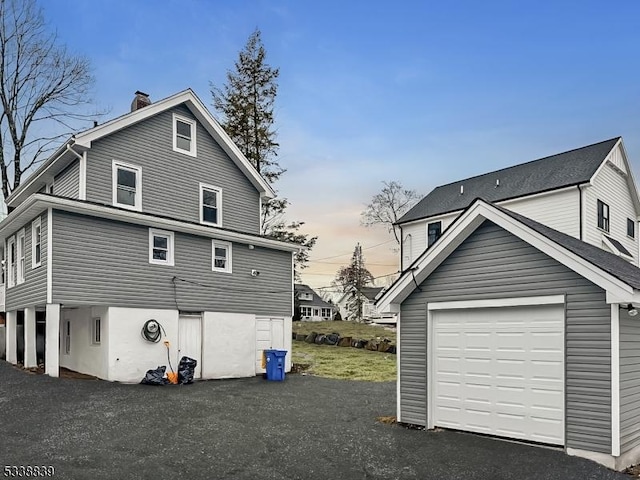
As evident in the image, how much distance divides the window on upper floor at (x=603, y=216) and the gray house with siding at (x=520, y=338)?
15.1 meters

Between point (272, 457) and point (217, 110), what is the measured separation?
2591cm

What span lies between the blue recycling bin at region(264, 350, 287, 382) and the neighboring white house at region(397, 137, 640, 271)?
37.8ft

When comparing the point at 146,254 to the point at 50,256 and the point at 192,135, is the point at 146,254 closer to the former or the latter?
the point at 50,256

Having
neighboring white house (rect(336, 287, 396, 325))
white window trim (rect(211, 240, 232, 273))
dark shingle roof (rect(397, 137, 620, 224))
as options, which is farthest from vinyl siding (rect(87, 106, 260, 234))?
neighboring white house (rect(336, 287, 396, 325))

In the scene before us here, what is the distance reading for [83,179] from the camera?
14977 millimetres

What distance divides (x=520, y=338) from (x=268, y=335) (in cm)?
1168

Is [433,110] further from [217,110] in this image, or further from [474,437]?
[217,110]

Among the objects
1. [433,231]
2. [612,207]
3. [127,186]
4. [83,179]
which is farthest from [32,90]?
[612,207]

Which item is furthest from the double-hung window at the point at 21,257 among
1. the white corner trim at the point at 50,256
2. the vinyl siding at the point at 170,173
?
the white corner trim at the point at 50,256

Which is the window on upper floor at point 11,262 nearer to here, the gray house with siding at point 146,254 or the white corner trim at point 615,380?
the gray house with siding at point 146,254

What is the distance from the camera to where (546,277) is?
8.36m

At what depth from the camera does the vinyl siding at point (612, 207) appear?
21.5 m

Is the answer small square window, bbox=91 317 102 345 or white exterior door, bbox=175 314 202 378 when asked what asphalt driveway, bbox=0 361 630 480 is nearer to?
small square window, bbox=91 317 102 345

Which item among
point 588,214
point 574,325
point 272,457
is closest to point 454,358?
point 574,325
